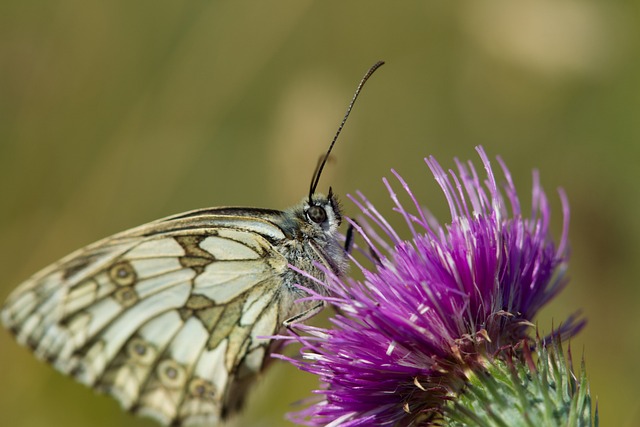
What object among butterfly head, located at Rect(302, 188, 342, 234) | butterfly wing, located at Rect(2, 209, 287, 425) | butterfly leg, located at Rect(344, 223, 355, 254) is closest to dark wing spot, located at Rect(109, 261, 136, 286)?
butterfly wing, located at Rect(2, 209, 287, 425)

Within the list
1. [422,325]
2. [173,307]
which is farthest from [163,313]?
[422,325]

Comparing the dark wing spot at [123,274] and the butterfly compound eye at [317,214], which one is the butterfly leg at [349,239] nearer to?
the butterfly compound eye at [317,214]

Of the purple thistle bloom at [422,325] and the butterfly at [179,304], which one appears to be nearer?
the purple thistle bloom at [422,325]

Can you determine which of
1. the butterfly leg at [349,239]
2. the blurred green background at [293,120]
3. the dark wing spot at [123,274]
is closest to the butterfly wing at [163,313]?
the dark wing spot at [123,274]

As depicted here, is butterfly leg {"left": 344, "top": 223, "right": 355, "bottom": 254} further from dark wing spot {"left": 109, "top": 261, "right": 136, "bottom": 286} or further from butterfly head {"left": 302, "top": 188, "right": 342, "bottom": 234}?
dark wing spot {"left": 109, "top": 261, "right": 136, "bottom": 286}

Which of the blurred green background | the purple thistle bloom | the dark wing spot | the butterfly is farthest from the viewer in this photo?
the blurred green background

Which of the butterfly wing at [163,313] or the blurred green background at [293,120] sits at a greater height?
the blurred green background at [293,120]

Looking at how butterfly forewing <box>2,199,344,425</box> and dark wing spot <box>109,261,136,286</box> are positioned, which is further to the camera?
dark wing spot <box>109,261,136,286</box>
